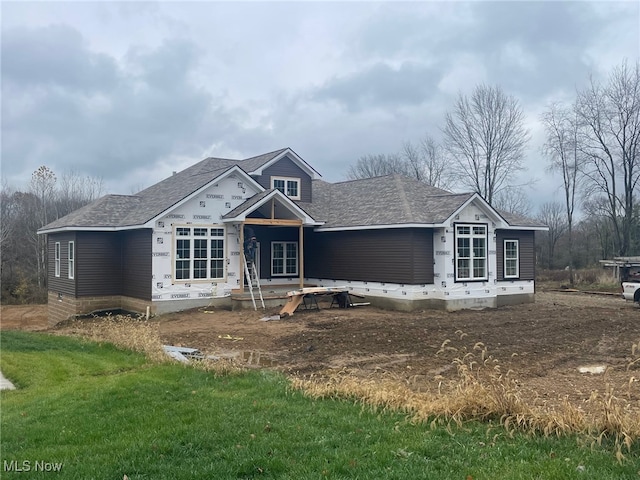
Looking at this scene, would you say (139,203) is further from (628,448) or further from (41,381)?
(628,448)

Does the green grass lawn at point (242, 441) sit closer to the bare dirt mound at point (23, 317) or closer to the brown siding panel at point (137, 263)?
the brown siding panel at point (137, 263)

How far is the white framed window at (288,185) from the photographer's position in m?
24.8

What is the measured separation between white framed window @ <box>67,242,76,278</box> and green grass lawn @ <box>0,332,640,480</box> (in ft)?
44.1

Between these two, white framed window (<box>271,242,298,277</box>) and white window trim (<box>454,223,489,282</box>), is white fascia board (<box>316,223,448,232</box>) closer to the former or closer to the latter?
white window trim (<box>454,223,489,282</box>)

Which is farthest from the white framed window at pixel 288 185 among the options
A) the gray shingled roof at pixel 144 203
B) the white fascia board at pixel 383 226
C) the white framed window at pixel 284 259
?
the white fascia board at pixel 383 226

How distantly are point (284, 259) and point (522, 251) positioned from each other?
1016cm

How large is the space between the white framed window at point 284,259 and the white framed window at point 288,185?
90.9 inches

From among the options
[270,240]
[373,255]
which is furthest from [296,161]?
Result: [373,255]

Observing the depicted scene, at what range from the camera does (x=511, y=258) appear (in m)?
24.1

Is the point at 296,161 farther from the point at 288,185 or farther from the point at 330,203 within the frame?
the point at 330,203

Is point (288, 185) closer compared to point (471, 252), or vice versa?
point (471, 252)

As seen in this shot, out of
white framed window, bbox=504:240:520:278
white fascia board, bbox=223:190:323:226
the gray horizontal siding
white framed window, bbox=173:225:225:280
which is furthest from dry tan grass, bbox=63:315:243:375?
white framed window, bbox=504:240:520:278

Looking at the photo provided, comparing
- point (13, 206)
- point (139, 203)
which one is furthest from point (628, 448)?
point (13, 206)

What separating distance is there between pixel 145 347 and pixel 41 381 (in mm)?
2391
